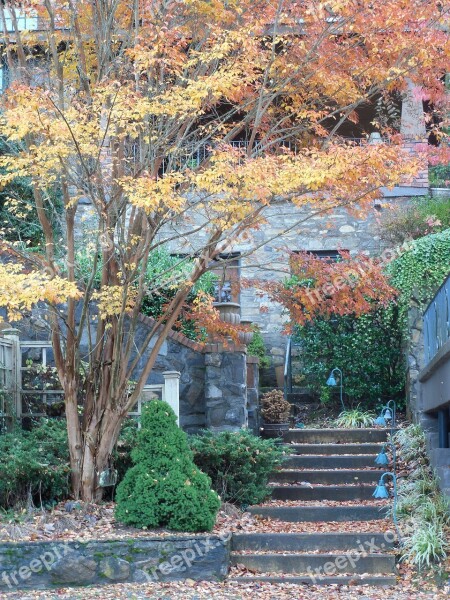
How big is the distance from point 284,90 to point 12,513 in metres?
5.13

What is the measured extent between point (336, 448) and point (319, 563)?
3.19m

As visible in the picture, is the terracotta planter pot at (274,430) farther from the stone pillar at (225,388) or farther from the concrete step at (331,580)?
the concrete step at (331,580)

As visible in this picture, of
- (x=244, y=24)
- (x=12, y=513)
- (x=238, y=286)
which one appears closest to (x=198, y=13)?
(x=244, y=24)

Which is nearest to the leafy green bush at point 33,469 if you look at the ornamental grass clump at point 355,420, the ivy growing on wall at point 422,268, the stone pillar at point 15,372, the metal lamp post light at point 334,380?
the stone pillar at point 15,372

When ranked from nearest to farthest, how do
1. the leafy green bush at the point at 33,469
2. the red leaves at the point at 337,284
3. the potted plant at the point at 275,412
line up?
the leafy green bush at the point at 33,469, the red leaves at the point at 337,284, the potted plant at the point at 275,412

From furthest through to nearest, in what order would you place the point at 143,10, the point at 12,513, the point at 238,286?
the point at 238,286 → the point at 143,10 → the point at 12,513

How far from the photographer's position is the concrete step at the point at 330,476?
1008 centimetres

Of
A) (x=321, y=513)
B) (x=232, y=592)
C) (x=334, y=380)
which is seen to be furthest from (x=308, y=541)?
(x=334, y=380)

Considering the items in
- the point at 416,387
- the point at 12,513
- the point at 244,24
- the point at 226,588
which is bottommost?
the point at 226,588

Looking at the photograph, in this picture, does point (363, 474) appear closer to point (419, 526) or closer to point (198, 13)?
point (419, 526)

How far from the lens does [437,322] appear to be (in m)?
9.18

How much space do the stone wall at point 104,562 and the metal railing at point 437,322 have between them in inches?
121

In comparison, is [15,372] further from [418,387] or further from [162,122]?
[418,387]

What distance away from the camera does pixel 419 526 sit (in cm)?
812
